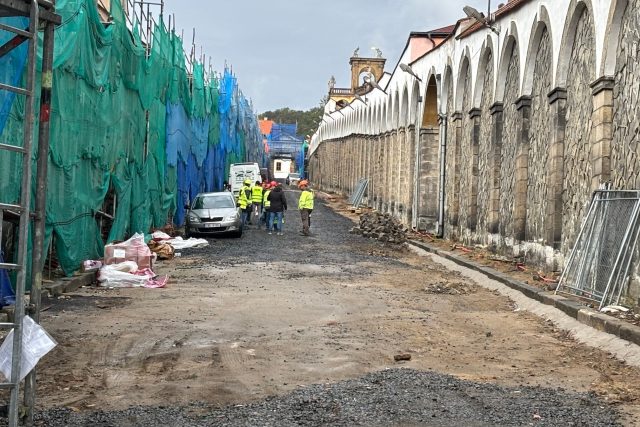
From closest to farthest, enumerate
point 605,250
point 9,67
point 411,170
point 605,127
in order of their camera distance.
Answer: point 9,67 < point 605,250 < point 605,127 < point 411,170

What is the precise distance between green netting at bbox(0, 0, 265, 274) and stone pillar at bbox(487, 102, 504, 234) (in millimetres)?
7734

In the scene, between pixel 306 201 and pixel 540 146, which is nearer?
pixel 540 146

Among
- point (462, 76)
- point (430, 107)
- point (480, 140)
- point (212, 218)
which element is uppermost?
point (462, 76)

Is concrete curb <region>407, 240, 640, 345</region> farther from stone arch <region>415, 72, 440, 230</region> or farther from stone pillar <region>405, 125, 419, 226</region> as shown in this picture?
stone pillar <region>405, 125, 419, 226</region>

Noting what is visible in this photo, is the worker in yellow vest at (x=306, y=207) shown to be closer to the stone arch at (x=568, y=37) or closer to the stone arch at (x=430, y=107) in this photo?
the stone arch at (x=430, y=107)

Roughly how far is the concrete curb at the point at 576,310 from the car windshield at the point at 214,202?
10.00 metres

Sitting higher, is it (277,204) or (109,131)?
(109,131)

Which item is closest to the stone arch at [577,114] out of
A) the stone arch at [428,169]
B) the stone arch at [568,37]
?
the stone arch at [568,37]

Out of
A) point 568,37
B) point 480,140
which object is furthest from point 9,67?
point 480,140

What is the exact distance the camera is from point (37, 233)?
5.04m

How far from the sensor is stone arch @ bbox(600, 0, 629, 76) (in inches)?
481

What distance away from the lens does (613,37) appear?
1233 cm

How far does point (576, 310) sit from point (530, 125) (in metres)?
7.34

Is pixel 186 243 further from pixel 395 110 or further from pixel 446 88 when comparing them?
pixel 395 110
